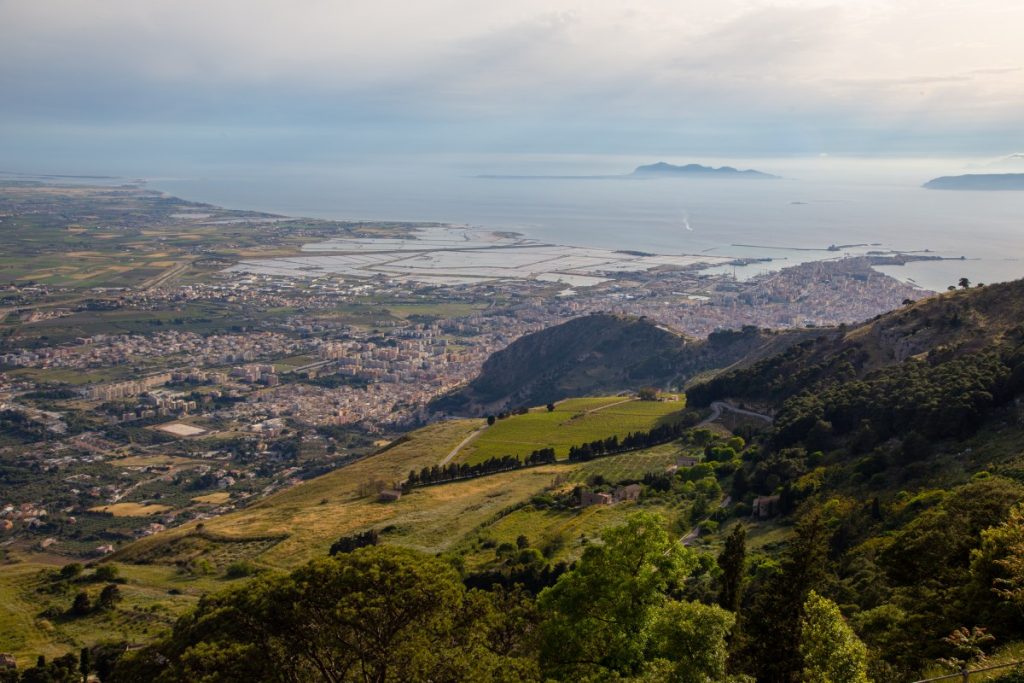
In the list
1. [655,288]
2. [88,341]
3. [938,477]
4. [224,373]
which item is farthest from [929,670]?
[655,288]

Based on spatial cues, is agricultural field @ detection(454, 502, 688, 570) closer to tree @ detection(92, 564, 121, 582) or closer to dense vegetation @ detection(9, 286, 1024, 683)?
dense vegetation @ detection(9, 286, 1024, 683)

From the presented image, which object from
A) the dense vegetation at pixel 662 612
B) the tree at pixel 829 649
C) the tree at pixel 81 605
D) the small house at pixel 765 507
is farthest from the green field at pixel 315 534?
the tree at pixel 829 649

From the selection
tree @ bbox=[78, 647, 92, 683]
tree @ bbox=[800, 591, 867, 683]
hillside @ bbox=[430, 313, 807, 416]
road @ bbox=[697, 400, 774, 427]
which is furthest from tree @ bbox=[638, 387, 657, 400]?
tree @ bbox=[800, 591, 867, 683]

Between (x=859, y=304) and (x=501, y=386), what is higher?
(x=859, y=304)

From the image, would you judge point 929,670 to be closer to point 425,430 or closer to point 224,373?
point 425,430

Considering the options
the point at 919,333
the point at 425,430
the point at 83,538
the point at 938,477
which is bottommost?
the point at 83,538

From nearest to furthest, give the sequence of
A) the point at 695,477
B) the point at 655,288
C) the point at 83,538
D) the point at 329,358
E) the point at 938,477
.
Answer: the point at 938,477 → the point at 695,477 → the point at 83,538 → the point at 329,358 → the point at 655,288

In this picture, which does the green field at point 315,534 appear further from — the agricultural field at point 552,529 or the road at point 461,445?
the road at point 461,445
